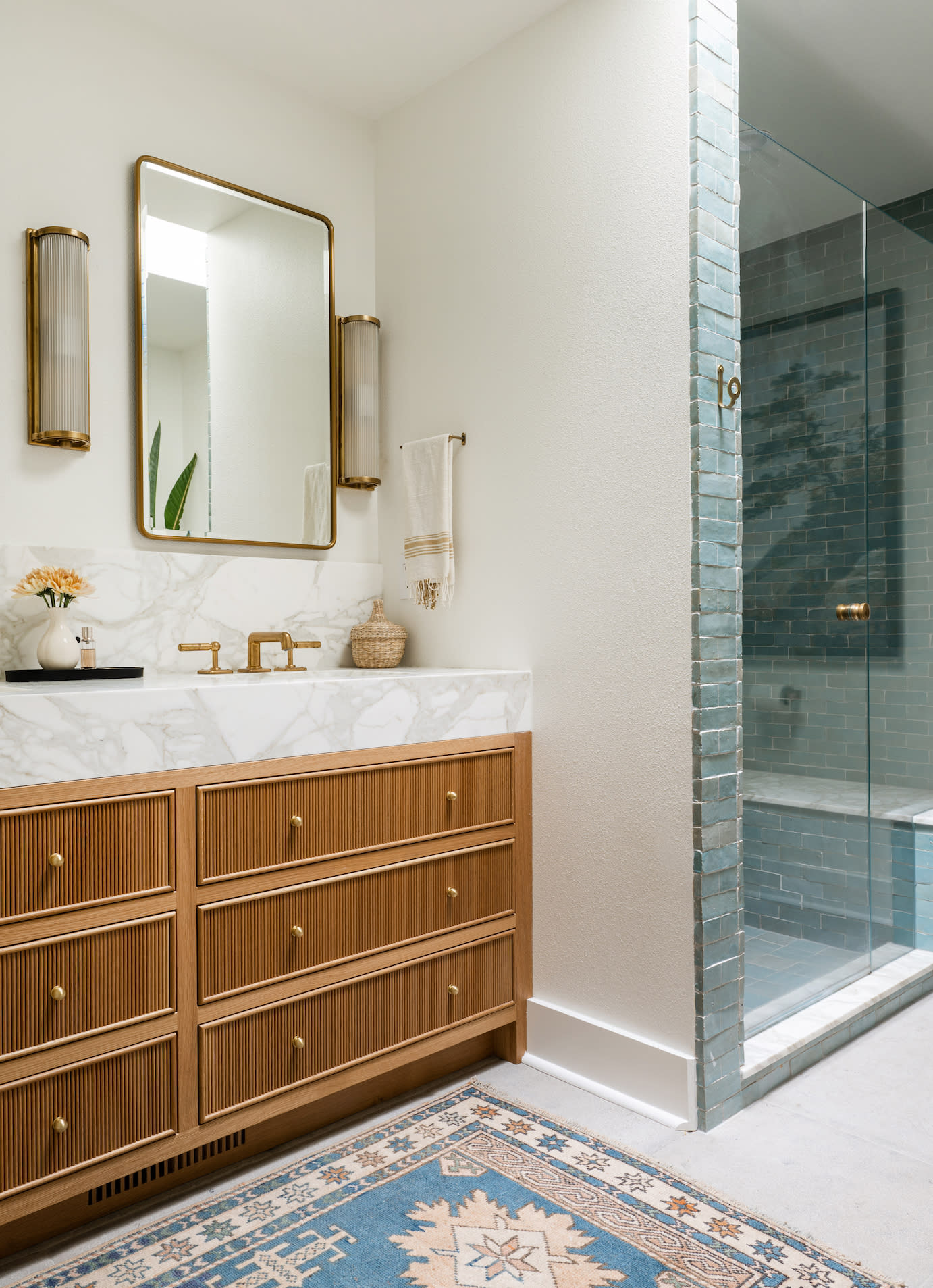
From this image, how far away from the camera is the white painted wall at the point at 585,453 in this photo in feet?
6.51

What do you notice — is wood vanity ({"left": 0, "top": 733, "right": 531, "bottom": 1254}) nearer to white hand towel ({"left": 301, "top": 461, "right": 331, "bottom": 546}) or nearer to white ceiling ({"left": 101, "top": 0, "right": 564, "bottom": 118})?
white hand towel ({"left": 301, "top": 461, "right": 331, "bottom": 546})

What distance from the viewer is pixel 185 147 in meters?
2.37

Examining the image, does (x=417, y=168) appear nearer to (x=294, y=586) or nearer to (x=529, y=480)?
(x=529, y=480)

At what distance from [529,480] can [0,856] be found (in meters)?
A: 1.42

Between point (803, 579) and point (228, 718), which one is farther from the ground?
point (803, 579)

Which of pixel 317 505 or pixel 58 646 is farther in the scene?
pixel 317 505

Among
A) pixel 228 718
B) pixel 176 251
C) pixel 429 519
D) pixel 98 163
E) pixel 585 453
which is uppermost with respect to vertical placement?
pixel 98 163

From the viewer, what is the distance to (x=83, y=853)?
157 cm

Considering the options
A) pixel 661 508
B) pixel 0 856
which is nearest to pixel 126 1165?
pixel 0 856

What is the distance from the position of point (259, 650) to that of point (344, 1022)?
915 mm

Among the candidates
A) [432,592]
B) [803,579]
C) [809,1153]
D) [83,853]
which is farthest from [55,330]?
[809,1153]

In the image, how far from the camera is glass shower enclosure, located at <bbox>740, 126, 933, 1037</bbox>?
7.14 feet

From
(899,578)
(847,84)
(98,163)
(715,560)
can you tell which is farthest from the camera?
(899,578)

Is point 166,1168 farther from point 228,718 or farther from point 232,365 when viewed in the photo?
point 232,365
